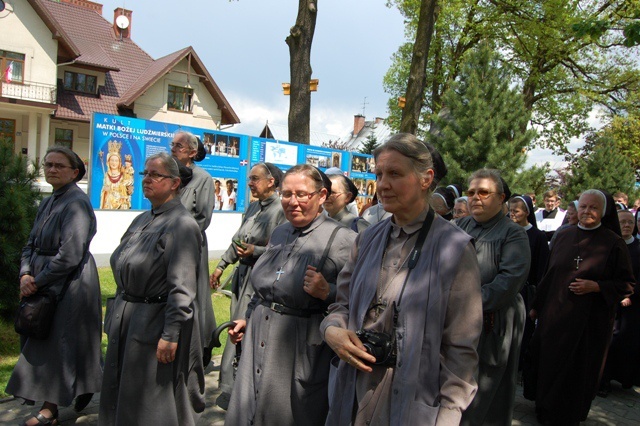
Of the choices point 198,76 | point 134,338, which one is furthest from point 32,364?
point 198,76

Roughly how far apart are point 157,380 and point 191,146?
290 centimetres

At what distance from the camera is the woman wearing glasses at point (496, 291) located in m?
4.04

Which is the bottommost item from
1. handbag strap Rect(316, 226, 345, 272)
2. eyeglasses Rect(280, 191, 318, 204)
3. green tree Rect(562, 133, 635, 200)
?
handbag strap Rect(316, 226, 345, 272)

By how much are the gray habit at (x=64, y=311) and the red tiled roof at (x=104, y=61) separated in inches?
1113

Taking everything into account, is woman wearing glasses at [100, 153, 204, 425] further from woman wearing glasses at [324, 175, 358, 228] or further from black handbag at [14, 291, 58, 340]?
woman wearing glasses at [324, 175, 358, 228]

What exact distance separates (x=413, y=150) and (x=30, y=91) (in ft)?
101

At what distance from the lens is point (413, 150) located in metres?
2.39

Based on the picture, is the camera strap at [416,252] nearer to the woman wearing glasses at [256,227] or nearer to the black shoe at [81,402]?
the woman wearing glasses at [256,227]

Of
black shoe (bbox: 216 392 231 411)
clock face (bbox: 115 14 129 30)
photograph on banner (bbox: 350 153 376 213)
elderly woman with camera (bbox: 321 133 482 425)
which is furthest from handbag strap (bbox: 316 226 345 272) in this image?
clock face (bbox: 115 14 129 30)

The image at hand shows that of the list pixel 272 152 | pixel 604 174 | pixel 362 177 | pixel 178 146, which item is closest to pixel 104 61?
pixel 362 177

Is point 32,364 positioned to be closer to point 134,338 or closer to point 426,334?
point 134,338

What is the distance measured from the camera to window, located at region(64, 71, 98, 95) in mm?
31391

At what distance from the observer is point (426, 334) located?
2209mm

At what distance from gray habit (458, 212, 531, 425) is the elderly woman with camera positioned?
5.90ft
